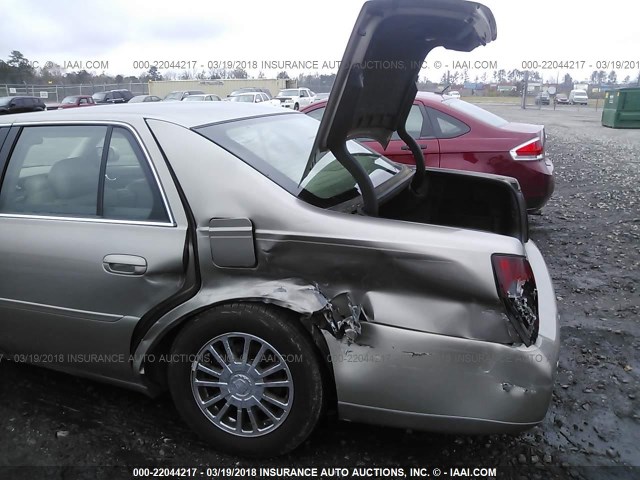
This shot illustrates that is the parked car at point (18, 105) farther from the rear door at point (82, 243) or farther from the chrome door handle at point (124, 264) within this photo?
the chrome door handle at point (124, 264)

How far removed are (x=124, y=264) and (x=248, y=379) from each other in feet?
2.58

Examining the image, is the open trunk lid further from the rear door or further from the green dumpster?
the green dumpster

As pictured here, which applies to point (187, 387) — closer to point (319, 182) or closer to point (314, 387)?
point (314, 387)

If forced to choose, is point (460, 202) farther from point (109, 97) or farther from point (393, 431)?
point (109, 97)

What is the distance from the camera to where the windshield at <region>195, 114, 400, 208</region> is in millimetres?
2420

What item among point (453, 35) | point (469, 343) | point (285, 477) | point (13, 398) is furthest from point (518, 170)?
point (13, 398)

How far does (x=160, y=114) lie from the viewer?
2621 millimetres

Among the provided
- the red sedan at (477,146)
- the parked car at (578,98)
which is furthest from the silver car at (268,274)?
the parked car at (578,98)

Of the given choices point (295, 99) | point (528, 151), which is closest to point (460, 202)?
point (528, 151)

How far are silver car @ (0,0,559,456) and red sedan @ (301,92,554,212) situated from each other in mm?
2841

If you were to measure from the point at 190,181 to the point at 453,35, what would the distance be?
4.74 feet

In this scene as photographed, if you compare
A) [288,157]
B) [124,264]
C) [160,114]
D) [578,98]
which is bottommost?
[578,98]

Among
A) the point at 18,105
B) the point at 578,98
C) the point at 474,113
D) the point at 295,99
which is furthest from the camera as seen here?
the point at 578,98

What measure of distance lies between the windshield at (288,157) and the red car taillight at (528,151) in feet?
9.17
